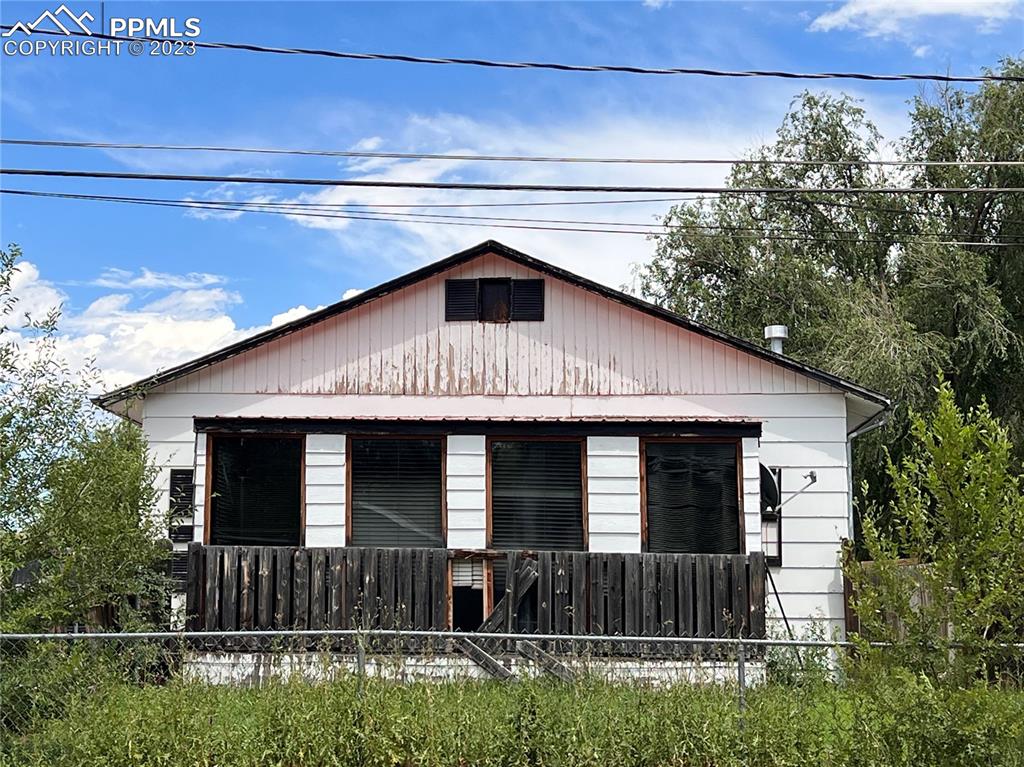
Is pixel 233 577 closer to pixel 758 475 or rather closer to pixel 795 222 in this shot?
pixel 758 475

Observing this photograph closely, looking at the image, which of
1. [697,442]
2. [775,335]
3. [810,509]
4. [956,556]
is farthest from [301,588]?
[775,335]

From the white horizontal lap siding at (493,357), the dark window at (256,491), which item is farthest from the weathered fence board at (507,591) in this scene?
the white horizontal lap siding at (493,357)

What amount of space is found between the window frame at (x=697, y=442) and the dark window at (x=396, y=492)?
2215mm

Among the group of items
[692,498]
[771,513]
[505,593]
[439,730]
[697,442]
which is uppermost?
[697,442]

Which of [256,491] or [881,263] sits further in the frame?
[881,263]

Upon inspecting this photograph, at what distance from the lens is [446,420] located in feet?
39.7

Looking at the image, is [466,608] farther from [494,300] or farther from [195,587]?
[494,300]

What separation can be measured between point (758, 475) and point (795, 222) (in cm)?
1662

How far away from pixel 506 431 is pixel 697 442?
210cm

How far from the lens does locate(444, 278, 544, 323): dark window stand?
1328cm

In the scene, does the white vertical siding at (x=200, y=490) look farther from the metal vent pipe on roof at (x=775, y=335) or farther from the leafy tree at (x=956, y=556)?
the metal vent pipe on roof at (x=775, y=335)

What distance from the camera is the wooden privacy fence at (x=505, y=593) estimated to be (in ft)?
37.9

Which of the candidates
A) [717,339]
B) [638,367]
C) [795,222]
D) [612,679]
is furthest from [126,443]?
[795,222]

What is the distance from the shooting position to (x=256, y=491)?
12.1 m
